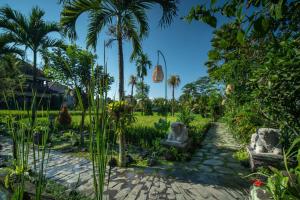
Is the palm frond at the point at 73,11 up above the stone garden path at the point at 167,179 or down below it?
above

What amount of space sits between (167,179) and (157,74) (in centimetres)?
232

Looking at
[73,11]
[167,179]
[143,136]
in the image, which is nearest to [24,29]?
[73,11]

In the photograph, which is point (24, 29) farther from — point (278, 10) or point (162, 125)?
point (278, 10)

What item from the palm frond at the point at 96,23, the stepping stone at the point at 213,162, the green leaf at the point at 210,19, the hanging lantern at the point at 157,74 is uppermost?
the palm frond at the point at 96,23

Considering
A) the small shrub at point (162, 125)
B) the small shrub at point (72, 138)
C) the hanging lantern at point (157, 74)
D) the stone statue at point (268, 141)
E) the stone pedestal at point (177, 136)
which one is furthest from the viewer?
the small shrub at point (162, 125)

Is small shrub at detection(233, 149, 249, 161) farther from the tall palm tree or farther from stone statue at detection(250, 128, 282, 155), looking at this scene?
the tall palm tree

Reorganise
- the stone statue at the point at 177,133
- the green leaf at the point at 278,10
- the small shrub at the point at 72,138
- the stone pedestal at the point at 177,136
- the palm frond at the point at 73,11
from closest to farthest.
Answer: the green leaf at the point at 278,10 → the palm frond at the point at 73,11 → the stone pedestal at the point at 177,136 → the stone statue at the point at 177,133 → the small shrub at the point at 72,138

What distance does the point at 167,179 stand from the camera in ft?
11.2

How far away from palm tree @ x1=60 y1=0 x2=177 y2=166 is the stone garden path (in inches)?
31.2

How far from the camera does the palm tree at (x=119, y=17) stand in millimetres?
4023

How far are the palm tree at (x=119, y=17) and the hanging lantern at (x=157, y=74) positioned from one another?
783 mm

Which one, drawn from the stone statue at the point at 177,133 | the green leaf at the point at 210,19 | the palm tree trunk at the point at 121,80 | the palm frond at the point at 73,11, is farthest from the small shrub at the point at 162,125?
the green leaf at the point at 210,19

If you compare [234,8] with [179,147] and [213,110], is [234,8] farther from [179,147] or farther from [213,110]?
[213,110]

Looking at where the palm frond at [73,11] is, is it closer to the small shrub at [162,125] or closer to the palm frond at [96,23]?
the palm frond at [96,23]
